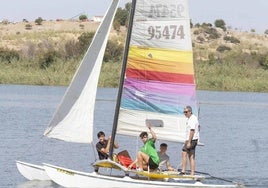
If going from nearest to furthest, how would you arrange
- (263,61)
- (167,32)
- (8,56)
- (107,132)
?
(167,32) → (107,132) → (8,56) → (263,61)

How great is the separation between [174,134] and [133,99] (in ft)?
4.04

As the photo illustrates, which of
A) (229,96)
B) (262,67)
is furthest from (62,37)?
(229,96)

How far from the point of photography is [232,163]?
1141 inches

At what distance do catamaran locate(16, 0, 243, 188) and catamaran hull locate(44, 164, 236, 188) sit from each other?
2 cm

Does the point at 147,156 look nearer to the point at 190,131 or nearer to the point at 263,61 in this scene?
the point at 190,131

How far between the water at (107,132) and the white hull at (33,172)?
185 mm

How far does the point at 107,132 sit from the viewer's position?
36031mm

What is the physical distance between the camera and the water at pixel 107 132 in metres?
26.6

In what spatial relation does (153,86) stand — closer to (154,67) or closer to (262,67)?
(154,67)

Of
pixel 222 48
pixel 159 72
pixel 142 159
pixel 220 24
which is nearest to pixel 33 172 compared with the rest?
pixel 142 159

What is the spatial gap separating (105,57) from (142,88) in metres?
49.2

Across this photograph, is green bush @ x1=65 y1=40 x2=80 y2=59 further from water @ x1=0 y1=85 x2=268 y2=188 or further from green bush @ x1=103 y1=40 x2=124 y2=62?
water @ x1=0 y1=85 x2=268 y2=188

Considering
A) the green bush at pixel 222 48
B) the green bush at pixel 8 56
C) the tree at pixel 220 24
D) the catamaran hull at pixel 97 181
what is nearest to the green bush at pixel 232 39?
the green bush at pixel 222 48

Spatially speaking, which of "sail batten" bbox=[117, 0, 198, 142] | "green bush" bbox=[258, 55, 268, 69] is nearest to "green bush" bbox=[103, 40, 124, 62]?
"green bush" bbox=[258, 55, 268, 69]
